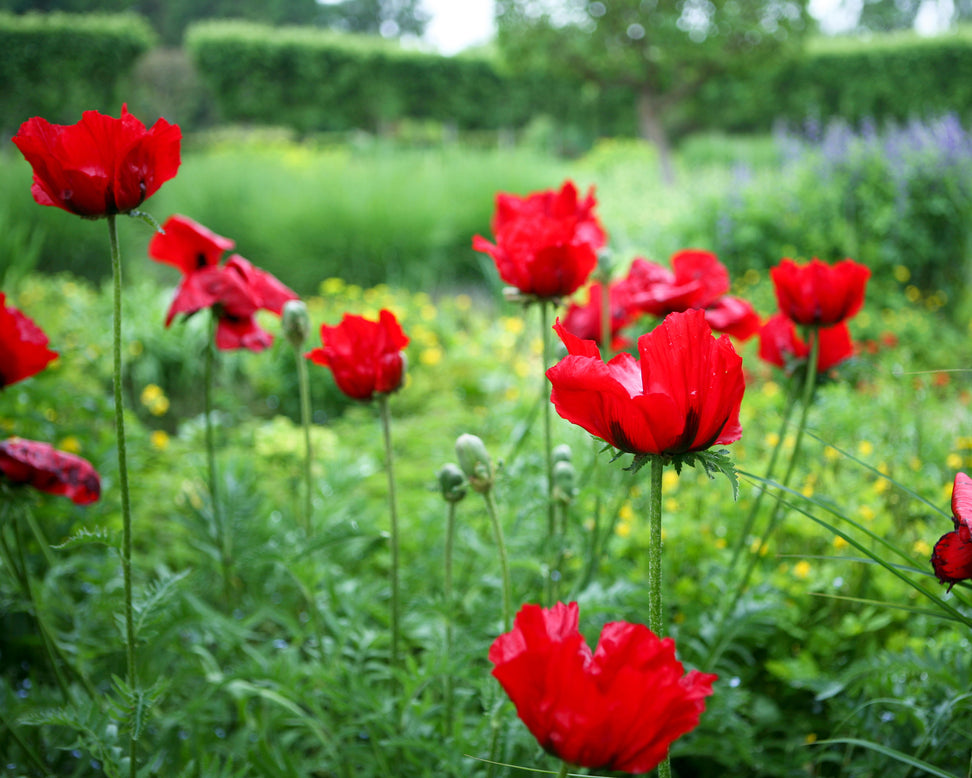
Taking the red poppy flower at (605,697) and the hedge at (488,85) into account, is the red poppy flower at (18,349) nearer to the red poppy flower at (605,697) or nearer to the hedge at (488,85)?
the red poppy flower at (605,697)

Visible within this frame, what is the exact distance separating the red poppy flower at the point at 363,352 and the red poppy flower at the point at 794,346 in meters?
0.59

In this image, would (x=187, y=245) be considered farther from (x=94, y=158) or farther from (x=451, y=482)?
(x=451, y=482)

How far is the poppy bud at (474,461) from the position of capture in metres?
0.78

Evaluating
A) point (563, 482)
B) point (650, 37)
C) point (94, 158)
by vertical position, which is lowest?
point (563, 482)

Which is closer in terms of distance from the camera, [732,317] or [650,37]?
[732,317]

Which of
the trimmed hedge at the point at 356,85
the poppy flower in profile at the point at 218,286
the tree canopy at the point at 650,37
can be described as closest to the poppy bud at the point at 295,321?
the poppy flower in profile at the point at 218,286

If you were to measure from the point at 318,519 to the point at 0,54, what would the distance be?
13.1m

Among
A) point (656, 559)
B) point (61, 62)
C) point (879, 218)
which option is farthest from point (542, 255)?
point (61, 62)

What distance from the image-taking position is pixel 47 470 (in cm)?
93

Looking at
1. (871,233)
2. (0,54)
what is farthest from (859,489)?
(0,54)

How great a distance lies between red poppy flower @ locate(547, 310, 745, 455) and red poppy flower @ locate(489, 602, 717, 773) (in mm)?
149

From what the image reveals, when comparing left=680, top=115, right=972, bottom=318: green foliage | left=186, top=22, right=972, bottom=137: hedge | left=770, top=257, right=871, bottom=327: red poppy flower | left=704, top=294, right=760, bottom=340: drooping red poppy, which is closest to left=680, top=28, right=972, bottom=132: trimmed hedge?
left=186, top=22, right=972, bottom=137: hedge

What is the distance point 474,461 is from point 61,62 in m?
13.7

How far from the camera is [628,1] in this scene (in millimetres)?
10445
